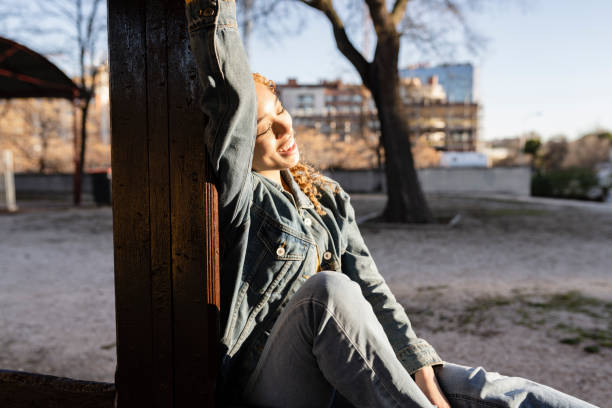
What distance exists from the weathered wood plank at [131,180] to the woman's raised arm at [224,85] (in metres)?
0.17

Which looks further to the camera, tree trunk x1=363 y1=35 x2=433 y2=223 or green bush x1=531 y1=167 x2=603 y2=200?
green bush x1=531 y1=167 x2=603 y2=200

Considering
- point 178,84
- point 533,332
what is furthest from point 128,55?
point 533,332

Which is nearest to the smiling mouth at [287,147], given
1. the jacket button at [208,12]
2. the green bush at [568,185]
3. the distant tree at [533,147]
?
the jacket button at [208,12]

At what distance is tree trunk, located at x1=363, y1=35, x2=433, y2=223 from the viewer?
34.6 feet

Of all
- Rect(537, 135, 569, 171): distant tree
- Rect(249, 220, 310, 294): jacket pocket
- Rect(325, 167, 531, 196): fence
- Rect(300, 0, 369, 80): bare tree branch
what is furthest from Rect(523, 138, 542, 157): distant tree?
Rect(249, 220, 310, 294): jacket pocket

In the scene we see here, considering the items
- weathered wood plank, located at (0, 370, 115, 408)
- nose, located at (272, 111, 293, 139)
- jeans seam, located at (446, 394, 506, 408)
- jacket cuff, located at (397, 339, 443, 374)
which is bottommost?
weathered wood plank, located at (0, 370, 115, 408)

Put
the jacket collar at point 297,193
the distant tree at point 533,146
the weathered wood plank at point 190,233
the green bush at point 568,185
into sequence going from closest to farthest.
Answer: the weathered wood plank at point 190,233 < the jacket collar at point 297,193 < the green bush at point 568,185 < the distant tree at point 533,146

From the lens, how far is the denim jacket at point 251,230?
1.18m

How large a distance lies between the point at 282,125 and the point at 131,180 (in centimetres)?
50

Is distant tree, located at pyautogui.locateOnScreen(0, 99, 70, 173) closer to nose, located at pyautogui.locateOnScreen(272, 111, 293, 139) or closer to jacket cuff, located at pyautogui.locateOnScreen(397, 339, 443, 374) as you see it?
nose, located at pyautogui.locateOnScreen(272, 111, 293, 139)

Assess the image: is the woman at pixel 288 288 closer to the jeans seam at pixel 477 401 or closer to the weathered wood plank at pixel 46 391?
the jeans seam at pixel 477 401

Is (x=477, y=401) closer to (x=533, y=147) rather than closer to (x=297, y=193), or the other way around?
(x=297, y=193)

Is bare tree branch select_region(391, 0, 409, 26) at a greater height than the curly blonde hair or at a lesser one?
greater

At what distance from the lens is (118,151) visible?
1.29m
